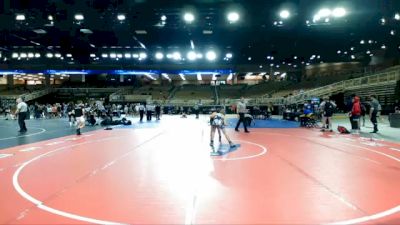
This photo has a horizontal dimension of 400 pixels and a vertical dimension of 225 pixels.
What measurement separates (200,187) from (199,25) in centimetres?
2140

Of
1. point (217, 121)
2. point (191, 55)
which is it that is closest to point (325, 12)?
point (217, 121)

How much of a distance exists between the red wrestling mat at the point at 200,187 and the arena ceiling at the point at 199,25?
11238mm

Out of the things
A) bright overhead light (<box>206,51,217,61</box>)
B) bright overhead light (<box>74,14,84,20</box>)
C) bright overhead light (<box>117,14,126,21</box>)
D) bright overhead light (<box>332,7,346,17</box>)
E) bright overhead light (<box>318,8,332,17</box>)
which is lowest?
bright overhead light (<box>332,7,346,17</box>)

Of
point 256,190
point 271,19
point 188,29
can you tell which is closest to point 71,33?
point 188,29

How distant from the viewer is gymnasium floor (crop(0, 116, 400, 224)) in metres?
4.57

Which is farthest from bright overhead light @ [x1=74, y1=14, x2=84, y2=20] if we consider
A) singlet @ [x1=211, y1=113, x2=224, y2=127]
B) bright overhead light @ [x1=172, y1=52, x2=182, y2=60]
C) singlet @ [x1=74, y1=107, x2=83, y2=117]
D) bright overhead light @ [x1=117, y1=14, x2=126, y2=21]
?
bright overhead light @ [x1=172, y1=52, x2=182, y2=60]

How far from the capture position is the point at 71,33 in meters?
27.4

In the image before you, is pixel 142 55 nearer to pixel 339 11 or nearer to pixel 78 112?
pixel 78 112

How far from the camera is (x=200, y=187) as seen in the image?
6164 mm

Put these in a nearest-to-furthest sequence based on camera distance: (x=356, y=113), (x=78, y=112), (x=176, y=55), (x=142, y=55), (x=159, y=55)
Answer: (x=356, y=113) → (x=78, y=112) → (x=176, y=55) → (x=159, y=55) → (x=142, y=55)

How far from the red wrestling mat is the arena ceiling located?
36.9ft

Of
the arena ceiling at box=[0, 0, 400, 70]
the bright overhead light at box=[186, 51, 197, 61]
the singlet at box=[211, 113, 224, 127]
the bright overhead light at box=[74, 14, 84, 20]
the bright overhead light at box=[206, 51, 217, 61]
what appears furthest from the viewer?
the bright overhead light at box=[186, 51, 197, 61]

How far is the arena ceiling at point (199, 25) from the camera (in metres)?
19.6

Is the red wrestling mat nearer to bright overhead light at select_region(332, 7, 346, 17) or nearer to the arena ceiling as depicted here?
bright overhead light at select_region(332, 7, 346, 17)
